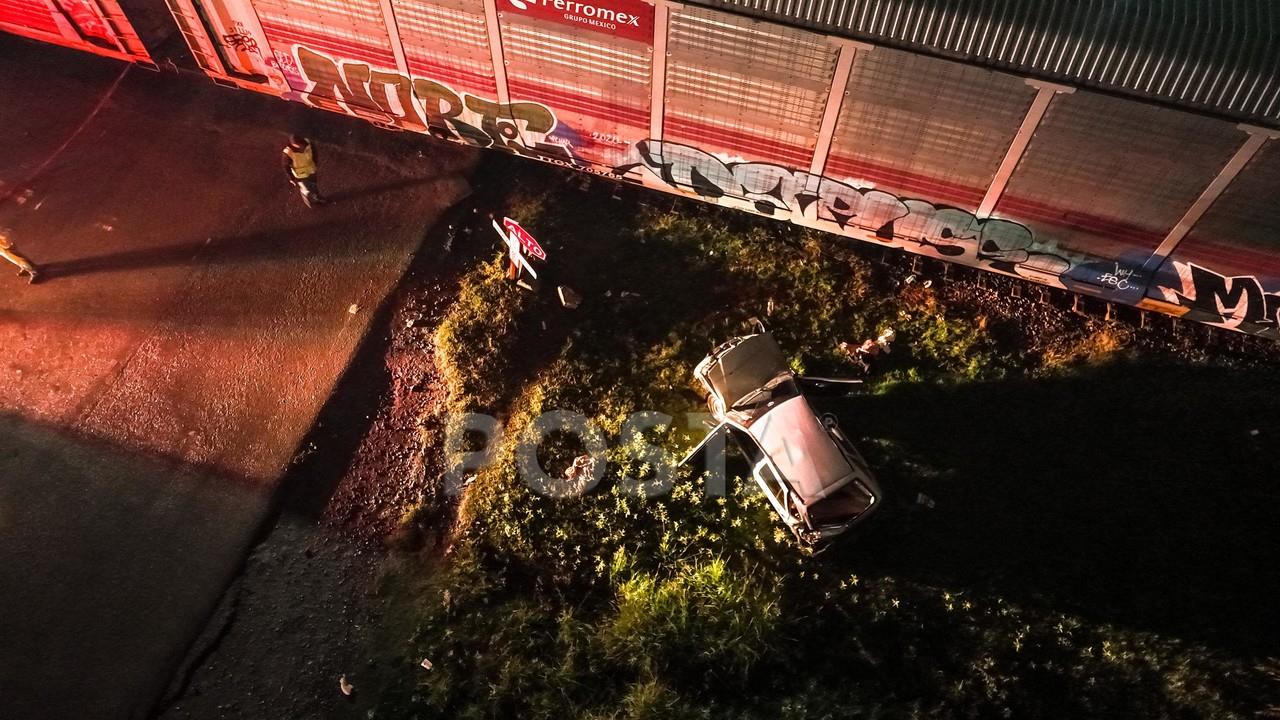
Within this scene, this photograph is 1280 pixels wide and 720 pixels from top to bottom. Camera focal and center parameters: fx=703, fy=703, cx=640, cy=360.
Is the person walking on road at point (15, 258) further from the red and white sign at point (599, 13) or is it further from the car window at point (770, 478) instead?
the car window at point (770, 478)

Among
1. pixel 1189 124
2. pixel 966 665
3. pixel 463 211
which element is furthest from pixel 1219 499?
pixel 463 211

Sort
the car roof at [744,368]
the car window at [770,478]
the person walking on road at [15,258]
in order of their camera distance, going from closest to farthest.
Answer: the car window at [770,478] → the car roof at [744,368] → the person walking on road at [15,258]

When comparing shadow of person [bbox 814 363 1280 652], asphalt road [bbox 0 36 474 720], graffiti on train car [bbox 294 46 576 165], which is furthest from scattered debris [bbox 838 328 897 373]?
asphalt road [bbox 0 36 474 720]

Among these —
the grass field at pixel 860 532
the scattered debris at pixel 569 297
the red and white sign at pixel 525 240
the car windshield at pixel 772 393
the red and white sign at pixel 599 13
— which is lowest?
the grass field at pixel 860 532

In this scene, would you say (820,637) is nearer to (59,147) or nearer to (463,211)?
(463,211)

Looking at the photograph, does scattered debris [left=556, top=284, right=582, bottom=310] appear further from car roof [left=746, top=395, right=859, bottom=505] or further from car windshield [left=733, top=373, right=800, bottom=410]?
car roof [left=746, top=395, right=859, bottom=505]

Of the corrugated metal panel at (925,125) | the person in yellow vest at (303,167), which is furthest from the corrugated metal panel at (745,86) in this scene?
the person in yellow vest at (303,167)
